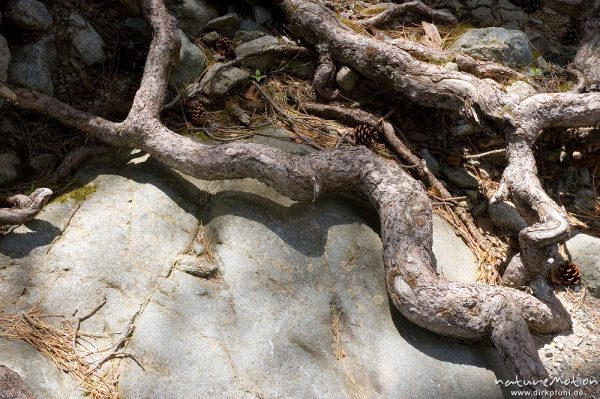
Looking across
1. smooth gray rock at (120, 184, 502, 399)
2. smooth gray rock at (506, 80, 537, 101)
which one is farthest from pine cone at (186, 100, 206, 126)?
smooth gray rock at (506, 80, 537, 101)

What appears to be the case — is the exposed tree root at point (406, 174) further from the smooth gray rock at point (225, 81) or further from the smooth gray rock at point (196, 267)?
the smooth gray rock at point (196, 267)

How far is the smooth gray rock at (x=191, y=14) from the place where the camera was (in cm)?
408

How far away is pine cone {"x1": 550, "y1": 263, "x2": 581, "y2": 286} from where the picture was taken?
314 centimetres

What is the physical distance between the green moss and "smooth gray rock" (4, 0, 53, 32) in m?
1.24

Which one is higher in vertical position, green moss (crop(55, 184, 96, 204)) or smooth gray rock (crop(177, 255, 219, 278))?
smooth gray rock (crop(177, 255, 219, 278))

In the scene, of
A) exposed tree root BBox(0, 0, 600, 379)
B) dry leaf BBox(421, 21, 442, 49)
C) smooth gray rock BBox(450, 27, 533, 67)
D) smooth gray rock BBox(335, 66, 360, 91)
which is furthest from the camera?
dry leaf BBox(421, 21, 442, 49)

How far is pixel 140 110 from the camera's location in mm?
3289

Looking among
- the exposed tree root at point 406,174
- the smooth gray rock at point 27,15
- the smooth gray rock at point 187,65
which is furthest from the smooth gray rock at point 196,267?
the smooth gray rock at point 27,15

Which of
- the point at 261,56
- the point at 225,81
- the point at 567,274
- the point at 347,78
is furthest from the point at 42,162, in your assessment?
the point at 567,274

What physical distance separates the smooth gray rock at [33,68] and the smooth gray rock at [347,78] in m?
2.15

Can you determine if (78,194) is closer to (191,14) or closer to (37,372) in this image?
(37,372)

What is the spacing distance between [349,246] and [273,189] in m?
0.62

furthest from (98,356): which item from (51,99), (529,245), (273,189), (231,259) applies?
(529,245)

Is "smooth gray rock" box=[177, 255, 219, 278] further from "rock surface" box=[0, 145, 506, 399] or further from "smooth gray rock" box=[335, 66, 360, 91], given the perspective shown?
"smooth gray rock" box=[335, 66, 360, 91]
